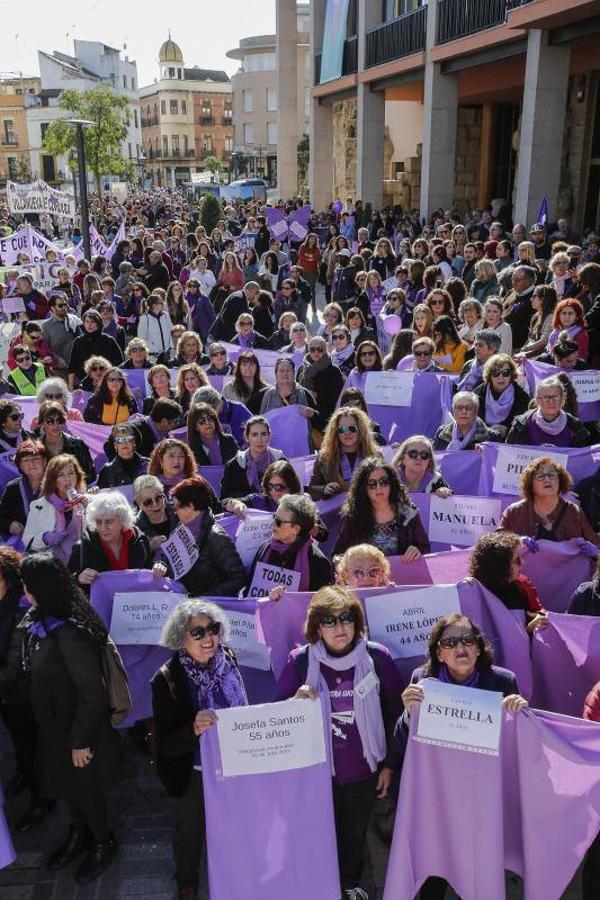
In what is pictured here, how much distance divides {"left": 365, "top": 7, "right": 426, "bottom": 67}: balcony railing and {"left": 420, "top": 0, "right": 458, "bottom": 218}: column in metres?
1.20

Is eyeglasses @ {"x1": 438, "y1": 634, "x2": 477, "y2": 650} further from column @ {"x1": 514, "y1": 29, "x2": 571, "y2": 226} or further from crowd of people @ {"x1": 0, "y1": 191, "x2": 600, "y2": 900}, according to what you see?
column @ {"x1": 514, "y1": 29, "x2": 571, "y2": 226}

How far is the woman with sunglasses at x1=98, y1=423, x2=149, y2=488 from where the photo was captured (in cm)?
623

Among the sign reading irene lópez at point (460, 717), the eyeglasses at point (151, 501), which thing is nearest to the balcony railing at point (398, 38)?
the eyeglasses at point (151, 501)

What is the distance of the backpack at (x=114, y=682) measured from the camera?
3.98 metres

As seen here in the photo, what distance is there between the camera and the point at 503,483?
615cm

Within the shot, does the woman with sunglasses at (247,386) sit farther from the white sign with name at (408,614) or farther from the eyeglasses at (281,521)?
the white sign with name at (408,614)

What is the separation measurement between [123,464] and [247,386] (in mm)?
1976

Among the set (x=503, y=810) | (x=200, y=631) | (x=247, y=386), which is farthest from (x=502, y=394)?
(x=200, y=631)

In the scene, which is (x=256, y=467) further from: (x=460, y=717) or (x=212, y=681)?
(x=460, y=717)

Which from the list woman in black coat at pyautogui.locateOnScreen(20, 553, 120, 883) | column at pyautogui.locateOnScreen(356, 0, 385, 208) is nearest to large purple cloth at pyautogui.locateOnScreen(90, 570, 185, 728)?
woman in black coat at pyautogui.locateOnScreen(20, 553, 120, 883)

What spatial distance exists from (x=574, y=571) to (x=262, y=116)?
92295 mm

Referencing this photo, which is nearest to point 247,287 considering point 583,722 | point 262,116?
point 583,722

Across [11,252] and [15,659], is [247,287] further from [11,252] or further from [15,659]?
[15,659]

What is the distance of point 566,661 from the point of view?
4.32 m
